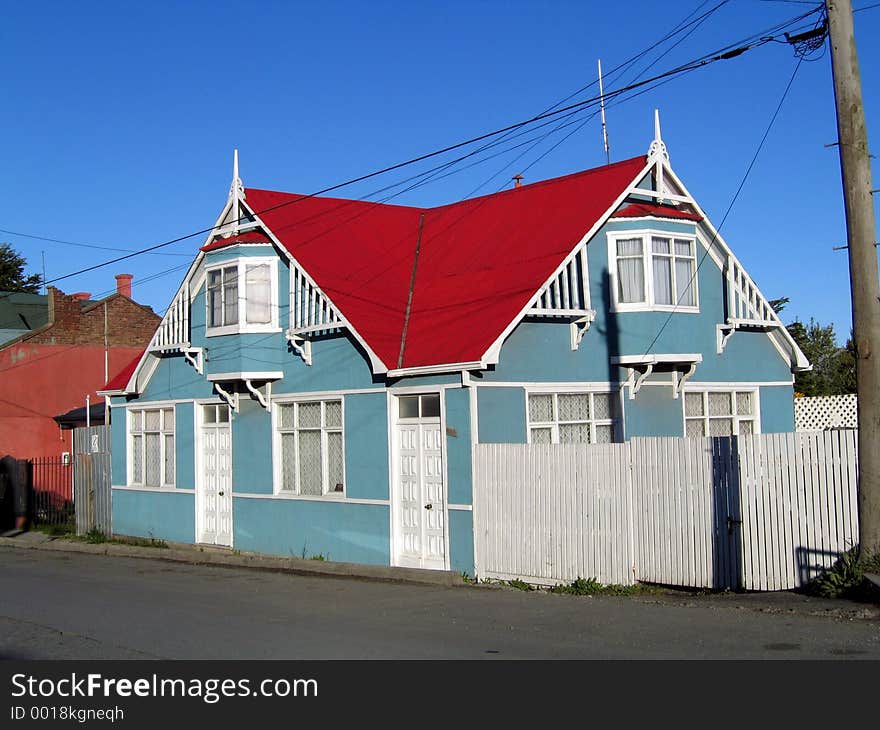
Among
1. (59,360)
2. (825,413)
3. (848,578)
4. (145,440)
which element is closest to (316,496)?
(145,440)

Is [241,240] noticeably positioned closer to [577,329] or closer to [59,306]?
[577,329]

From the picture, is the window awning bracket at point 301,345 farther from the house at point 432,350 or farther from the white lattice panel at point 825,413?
the white lattice panel at point 825,413

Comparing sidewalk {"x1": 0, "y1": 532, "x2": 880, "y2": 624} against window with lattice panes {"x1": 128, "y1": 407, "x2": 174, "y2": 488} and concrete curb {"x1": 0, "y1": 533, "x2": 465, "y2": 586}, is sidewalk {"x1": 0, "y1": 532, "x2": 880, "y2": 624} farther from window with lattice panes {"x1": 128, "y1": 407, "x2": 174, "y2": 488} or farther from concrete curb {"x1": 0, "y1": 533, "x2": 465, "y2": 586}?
window with lattice panes {"x1": 128, "y1": 407, "x2": 174, "y2": 488}

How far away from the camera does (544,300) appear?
1712 centimetres

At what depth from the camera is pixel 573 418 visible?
1752cm

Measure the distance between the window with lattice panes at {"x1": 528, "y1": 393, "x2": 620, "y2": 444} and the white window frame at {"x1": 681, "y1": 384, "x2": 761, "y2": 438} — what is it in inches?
63.8

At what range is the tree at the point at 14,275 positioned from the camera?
60.7m

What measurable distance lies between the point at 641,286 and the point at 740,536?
6.13 metres

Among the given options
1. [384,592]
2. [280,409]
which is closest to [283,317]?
[280,409]

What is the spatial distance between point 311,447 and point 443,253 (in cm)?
461

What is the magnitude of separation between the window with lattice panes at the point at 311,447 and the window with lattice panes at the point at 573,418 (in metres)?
3.57

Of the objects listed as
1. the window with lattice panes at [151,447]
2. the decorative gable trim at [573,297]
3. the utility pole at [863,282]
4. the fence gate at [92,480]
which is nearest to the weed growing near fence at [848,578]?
the utility pole at [863,282]

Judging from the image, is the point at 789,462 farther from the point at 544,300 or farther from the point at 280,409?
the point at 280,409
